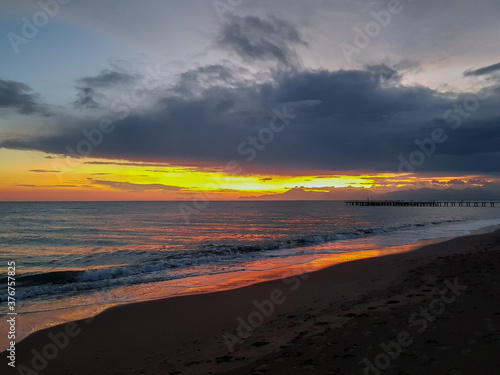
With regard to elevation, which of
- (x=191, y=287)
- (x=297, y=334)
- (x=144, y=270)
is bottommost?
(x=144, y=270)

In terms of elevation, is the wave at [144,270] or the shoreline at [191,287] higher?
the shoreline at [191,287]

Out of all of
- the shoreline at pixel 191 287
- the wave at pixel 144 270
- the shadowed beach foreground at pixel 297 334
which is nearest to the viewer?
the shadowed beach foreground at pixel 297 334

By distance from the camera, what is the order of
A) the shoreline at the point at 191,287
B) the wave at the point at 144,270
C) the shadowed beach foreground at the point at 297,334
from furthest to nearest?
the wave at the point at 144,270 → the shoreline at the point at 191,287 → the shadowed beach foreground at the point at 297,334

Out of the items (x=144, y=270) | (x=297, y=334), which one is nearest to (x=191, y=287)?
(x=144, y=270)

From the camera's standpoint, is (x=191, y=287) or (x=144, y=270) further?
(x=144, y=270)

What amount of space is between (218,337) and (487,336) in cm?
533

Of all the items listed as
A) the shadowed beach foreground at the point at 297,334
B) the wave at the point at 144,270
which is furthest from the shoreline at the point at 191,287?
the wave at the point at 144,270

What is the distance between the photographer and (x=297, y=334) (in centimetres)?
712

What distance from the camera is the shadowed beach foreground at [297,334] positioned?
18.1 ft

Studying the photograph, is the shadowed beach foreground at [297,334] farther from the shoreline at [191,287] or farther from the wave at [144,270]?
the wave at [144,270]

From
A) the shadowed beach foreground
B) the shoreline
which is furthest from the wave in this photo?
the shadowed beach foreground

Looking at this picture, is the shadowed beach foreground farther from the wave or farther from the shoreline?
the wave

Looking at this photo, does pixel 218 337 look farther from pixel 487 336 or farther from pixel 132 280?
pixel 132 280

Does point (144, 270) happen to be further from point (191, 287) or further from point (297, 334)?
point (297, 334)
